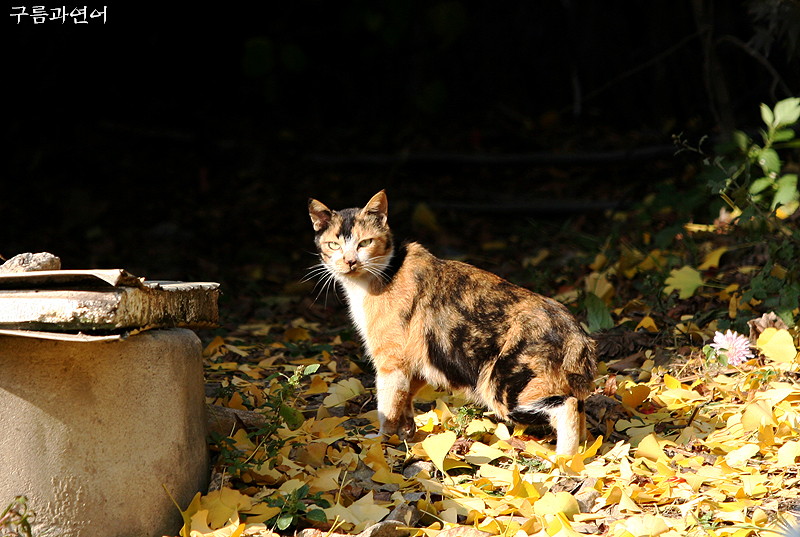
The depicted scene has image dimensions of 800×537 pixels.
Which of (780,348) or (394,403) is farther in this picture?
(780,348)

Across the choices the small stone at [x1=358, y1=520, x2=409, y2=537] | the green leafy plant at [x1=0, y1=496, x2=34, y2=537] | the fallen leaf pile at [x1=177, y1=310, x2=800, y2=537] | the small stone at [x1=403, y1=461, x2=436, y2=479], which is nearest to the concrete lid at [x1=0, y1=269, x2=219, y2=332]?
the green leafy plant at [x1=0, y1=496, x2=34, y2=537]

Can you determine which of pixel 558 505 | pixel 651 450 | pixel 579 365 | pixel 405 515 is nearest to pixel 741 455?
pixel 651 450

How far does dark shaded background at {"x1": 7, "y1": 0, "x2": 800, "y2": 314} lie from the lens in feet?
27.0

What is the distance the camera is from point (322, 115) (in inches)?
400

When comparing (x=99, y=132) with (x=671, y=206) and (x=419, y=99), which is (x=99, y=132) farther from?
(x=671, y=206)

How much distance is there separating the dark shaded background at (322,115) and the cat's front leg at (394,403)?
3.74 m

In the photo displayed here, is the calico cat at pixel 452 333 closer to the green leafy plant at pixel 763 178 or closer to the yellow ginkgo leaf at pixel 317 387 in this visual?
the yellow ginkgo leaf at pixel 317 387

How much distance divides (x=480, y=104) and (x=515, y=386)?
279 inches

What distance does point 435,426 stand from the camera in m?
3.79

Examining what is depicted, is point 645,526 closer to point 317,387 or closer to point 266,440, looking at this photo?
point 266,440

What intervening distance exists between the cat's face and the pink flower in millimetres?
1566

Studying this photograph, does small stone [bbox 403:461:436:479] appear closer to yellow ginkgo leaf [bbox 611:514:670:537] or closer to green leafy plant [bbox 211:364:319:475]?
green leafy plant [bbox 211:364:319:475]

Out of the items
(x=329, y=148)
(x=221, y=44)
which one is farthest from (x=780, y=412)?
(x=221, y=44)

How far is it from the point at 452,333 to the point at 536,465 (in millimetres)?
643
